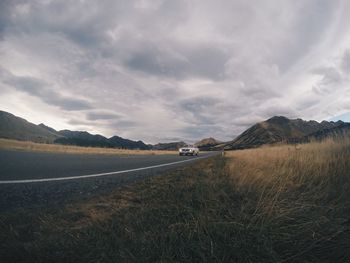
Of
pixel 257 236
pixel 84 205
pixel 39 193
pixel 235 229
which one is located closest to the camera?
pixel 257 236

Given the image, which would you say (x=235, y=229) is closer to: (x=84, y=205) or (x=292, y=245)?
(x=292, y=245)

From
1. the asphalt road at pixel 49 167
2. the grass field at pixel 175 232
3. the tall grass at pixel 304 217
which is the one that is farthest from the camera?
the asphalt road at pixel 49 167

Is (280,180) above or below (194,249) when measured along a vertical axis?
above

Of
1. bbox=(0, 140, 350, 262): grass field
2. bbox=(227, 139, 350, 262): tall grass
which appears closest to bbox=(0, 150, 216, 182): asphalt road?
bbox=(0, 140, 350, 262): grass field

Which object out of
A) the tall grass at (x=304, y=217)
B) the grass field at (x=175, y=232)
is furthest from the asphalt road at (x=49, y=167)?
Answer: the tall grass at (x=304, y=217)

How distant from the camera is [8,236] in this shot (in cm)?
194

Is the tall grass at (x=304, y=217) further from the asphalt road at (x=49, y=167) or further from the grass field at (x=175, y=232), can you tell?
the asphalt road at (x=49, y=167)

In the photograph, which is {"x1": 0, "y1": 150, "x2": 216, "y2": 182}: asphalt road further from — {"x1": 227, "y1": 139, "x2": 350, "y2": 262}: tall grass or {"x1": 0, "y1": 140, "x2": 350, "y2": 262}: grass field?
{"x1": 227, "y1": 139, "x2": 350, "y2": 262}: tall grass

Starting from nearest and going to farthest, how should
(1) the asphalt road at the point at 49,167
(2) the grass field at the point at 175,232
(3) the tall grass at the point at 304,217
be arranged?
(2) the grass field at the point at 175,232
(3) the tall grass at the point at 304,217
(1) the asphalt road at the point at 49,167

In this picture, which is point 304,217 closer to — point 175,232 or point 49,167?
point 175,232

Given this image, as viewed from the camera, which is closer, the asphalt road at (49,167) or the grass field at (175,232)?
the grass field at (175,232)

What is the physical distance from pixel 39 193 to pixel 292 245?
3472 mm

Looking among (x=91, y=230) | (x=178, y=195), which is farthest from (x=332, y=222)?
(x=91, y=230)

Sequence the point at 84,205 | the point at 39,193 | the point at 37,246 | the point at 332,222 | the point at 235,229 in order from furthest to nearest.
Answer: the point at 39,193 < the point at 84,205 < the point at 332,222 < the point at 235,229 < the point at 37,246
